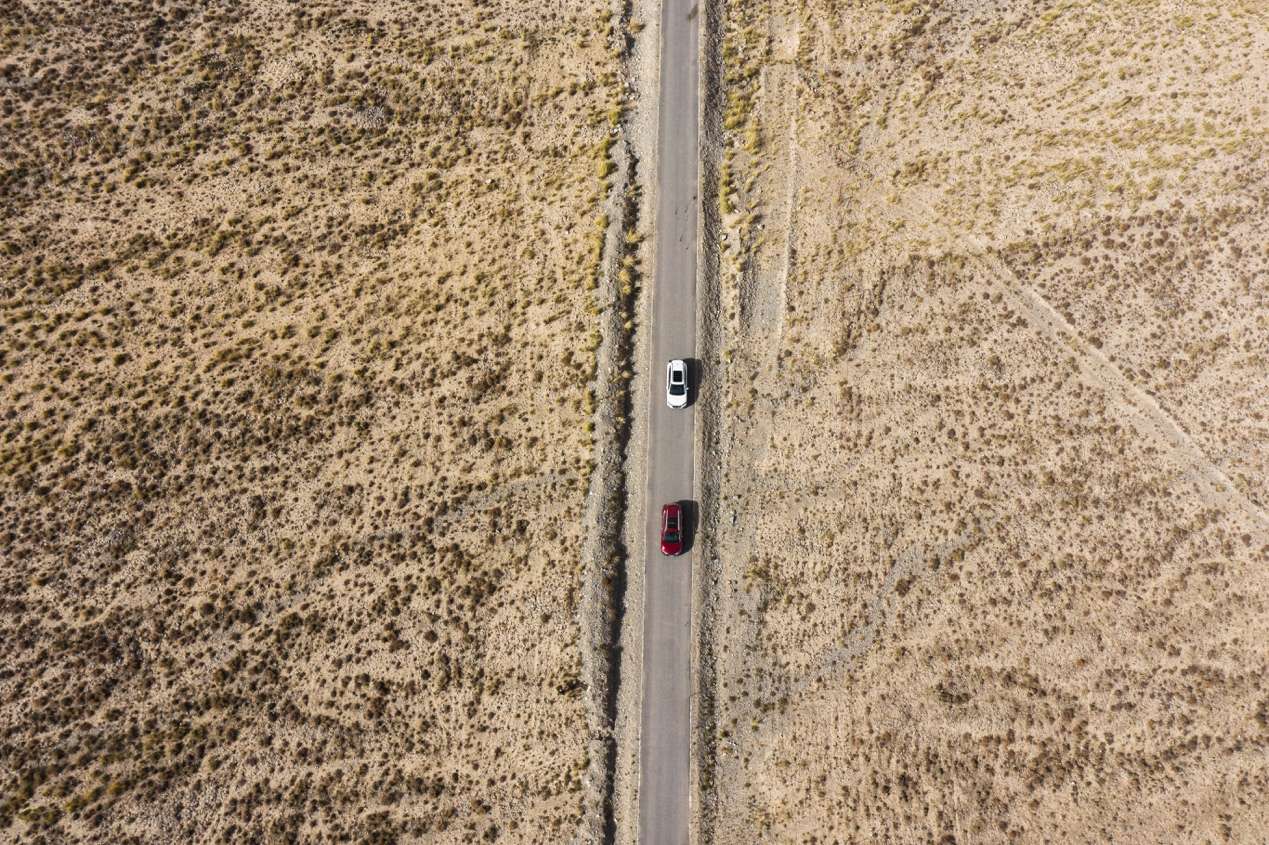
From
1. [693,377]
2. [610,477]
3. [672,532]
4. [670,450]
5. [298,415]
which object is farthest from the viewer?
[298,415]

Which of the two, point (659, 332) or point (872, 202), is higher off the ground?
point (872, 202)

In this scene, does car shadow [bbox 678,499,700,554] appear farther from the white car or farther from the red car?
the white car

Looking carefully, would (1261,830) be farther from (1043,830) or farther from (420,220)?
(420,220)

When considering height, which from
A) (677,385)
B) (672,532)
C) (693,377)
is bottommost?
(672,532)

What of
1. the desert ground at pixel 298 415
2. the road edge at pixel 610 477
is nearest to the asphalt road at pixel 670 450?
the road edge at pixel 610 477

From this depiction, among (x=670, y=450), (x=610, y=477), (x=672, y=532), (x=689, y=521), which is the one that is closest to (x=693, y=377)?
(x=670, y=450)

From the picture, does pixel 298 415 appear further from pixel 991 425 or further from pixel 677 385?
pixel 991 425

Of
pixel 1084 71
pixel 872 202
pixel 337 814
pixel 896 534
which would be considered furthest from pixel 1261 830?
pixel 337 814
